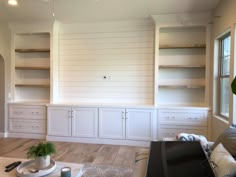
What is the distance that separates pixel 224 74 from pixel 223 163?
2502mm

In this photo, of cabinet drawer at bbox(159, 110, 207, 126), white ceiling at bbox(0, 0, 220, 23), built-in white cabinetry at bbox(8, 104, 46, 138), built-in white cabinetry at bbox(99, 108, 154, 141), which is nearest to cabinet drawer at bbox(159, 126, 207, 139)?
cabinet drawer at bbox(159, 110, 207, 126)

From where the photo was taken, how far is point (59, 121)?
488cm

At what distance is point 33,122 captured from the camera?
5055 mm

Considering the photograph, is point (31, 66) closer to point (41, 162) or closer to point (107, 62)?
point (107, 62)

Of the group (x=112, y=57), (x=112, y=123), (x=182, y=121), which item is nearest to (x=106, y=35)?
(x=112, y=57)

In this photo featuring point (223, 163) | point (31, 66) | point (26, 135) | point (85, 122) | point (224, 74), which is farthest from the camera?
point (31, 66)

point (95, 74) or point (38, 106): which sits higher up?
point (95, 74)

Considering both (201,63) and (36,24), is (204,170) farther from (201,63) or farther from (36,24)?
(36,24)

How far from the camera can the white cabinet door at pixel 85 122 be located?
4715 millimetres

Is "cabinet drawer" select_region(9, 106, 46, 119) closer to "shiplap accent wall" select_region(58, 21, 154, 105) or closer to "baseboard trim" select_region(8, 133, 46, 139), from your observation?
"baseboard trim" select_region(8, 133, 46, 139)

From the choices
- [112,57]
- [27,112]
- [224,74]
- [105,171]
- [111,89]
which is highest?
[112,57]

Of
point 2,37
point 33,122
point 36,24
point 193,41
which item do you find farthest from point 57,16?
point 193,41

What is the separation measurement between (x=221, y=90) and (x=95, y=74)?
8.66 feet

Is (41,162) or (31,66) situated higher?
(31,66)
